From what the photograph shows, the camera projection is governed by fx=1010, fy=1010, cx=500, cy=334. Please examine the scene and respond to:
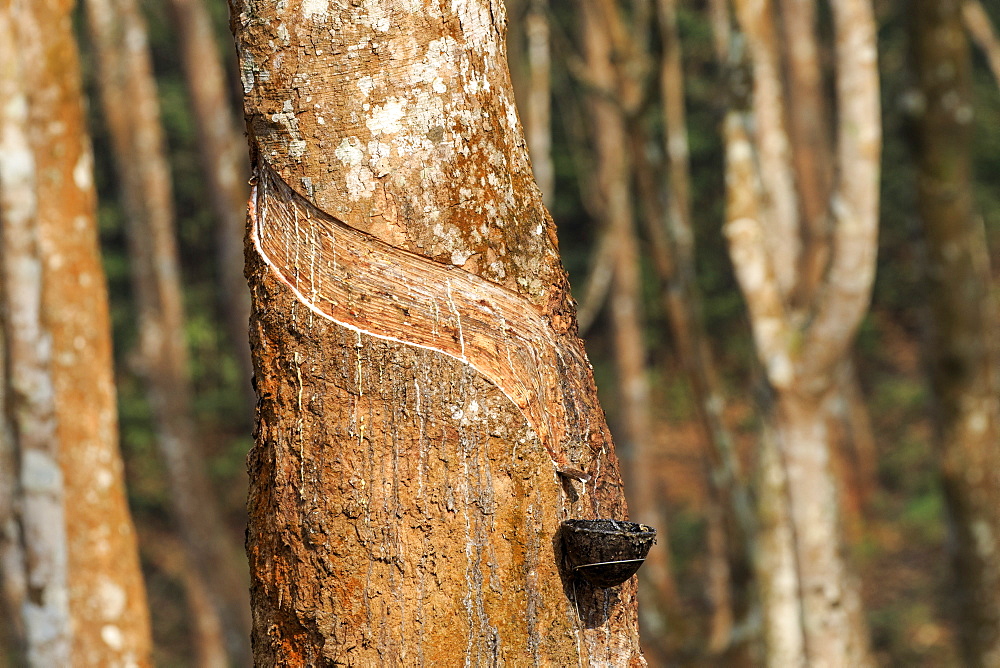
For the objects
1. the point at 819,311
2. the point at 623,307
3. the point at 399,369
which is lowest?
the point at 399,369

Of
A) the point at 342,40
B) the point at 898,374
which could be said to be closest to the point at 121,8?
the point at 342,40

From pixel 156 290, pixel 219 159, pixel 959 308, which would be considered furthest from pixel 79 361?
pixel 156 290

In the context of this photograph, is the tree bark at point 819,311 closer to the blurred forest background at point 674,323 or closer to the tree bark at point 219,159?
the blurred forest background at point 674,323

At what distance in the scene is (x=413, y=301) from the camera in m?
1.42

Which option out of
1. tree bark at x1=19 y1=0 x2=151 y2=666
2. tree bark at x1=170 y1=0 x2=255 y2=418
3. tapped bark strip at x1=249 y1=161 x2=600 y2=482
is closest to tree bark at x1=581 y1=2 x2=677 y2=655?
tree bark at x1=170 y1=0 x2=255 y2=418

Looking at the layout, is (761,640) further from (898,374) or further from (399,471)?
(898,374)

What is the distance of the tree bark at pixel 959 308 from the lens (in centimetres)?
457

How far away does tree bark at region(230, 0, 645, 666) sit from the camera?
137 centimetres

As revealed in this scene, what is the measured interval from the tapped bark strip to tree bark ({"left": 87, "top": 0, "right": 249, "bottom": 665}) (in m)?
7.92

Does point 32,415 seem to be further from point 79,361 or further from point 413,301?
point 413,301

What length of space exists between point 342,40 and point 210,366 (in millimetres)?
13816

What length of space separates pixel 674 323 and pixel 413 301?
13.1 ft

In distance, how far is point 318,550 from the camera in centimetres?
138

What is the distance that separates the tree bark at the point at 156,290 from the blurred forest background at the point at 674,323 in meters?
0.22
